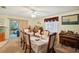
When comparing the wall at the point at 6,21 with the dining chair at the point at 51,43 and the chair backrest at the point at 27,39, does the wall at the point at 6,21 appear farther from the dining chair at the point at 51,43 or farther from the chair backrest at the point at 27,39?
the dining chair at the point at 51,43

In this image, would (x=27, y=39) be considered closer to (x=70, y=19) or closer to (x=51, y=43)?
(x=51, y=43)

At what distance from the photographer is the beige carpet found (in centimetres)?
172

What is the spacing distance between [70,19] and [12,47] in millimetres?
1200

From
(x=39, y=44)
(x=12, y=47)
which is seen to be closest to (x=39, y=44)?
(x=39, y=44)

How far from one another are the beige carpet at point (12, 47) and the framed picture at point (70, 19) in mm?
968

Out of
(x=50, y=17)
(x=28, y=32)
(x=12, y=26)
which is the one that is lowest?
(x=28, y=32)

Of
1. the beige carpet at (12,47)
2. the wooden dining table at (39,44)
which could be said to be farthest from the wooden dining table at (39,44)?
the beige carpet at (12,47)

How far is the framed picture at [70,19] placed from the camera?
1.68 metres
